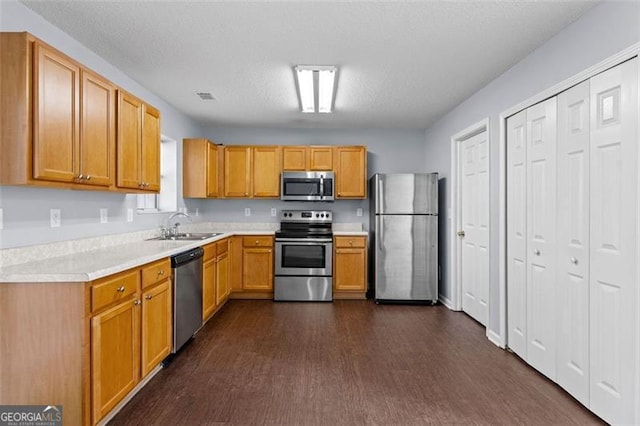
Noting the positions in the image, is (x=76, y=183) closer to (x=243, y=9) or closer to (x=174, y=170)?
(x=243, y=9)

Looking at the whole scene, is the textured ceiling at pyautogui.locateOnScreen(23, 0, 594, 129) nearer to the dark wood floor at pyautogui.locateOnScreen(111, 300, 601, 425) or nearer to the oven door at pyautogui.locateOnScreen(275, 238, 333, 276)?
the oven door at pyautogui.locateOnScreen(275, 238, 333, 276)

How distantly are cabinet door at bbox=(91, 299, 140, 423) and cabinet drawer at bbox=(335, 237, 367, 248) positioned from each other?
3.20m

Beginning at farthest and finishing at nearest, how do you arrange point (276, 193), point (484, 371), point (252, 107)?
point (276, 193) → point (252, 107) → point (484, 371)

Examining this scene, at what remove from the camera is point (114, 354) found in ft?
7.43

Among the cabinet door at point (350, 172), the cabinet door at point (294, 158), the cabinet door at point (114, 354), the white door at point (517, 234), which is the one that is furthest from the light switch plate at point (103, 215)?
the white door at point (517, 234)

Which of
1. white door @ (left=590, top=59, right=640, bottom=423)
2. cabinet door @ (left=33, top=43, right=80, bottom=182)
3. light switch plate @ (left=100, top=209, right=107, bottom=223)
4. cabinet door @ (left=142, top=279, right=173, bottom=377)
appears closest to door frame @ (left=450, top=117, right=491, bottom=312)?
white door @ (left=590, top=59, right=640, bottom=423)

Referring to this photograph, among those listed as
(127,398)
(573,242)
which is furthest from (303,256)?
(573,242)

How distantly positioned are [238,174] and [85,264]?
11.4 ft

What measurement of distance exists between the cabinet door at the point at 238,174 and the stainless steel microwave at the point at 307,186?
54cm

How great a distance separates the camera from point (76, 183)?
2395 mm

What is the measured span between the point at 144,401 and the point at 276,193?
3500 mm

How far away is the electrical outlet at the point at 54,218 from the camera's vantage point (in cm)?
264

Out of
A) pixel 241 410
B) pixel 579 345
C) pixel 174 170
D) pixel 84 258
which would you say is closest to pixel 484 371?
pixel 579 345

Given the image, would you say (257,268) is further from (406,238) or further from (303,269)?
(406,238)
